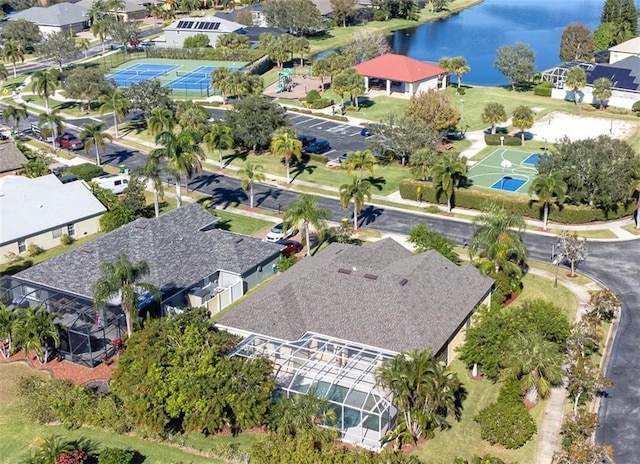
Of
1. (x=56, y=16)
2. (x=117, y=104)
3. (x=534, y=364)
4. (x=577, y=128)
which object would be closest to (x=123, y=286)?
(x=534, y=364)

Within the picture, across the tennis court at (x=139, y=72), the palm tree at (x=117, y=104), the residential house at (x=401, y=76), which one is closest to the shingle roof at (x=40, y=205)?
the palm tree at (x=117, y=104)

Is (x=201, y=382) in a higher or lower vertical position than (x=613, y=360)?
higher

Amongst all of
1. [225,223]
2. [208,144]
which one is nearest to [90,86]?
[208,144]

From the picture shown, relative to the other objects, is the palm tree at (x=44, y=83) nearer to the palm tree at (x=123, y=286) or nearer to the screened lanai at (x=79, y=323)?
the screened lanai at (x=79, y=323)

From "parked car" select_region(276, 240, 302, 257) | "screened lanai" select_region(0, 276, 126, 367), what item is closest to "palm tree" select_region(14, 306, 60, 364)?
"screened lanai" select_region(0, 276, 126, 367)

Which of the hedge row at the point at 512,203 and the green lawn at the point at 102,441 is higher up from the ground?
the green lawn at the point at 102,441

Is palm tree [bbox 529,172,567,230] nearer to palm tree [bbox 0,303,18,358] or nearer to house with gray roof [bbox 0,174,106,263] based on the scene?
house with gray roof [bbox 0,174,106,263]

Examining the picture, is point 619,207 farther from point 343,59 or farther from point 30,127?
point 30,127
